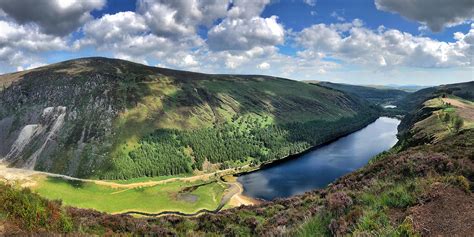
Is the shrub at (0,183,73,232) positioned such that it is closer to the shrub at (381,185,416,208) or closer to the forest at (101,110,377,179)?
the shrub at (381,185,416,208)

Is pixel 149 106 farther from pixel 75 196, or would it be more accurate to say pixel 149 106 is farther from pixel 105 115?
pixel 75 196

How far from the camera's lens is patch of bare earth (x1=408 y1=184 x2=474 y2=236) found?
14773mm

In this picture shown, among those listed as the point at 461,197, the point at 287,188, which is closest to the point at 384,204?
the point at 461,197

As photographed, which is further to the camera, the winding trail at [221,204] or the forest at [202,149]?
the forest at [202,149]

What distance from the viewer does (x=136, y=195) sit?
364ft

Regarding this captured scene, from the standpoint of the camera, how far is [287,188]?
116 metres

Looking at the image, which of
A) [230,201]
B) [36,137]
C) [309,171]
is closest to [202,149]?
[309,171]

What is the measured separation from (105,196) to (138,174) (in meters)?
21.7

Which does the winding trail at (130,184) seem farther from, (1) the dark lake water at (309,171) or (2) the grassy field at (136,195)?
(1) the dark lake water at (309,171)

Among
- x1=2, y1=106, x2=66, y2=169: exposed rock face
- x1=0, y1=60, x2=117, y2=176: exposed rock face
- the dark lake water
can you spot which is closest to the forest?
the dark lake water

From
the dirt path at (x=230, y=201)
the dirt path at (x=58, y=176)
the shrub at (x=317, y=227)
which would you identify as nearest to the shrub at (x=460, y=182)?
the shrub at (x=317, y=227)

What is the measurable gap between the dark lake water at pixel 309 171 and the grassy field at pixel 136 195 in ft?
45.8

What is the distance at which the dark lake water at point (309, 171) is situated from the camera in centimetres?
11538

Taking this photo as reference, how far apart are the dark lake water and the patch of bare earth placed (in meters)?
91.0
